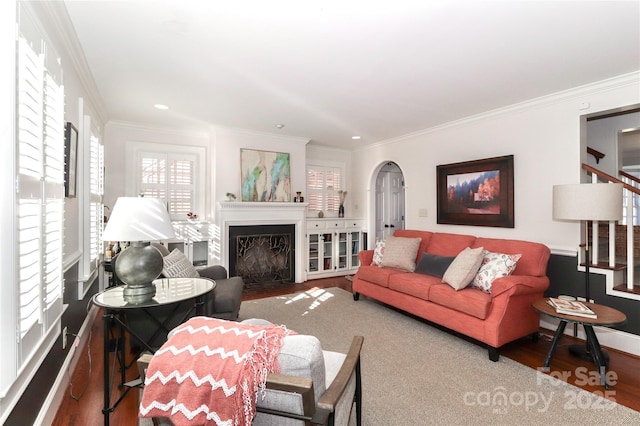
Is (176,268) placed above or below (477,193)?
below

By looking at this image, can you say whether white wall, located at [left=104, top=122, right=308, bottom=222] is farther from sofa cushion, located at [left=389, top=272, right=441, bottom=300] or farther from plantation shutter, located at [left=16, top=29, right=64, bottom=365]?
plantation shutter, located at [left=16, top=29, right=64, bottom=365]

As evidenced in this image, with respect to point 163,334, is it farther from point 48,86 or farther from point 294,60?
point 294,60

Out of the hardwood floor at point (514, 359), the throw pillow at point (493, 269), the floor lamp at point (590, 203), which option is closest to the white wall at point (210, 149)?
the hardwood floor at point (514, 359)

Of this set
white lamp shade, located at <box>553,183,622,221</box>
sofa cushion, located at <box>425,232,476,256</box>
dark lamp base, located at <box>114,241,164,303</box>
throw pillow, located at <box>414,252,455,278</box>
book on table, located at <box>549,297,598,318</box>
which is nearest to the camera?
dark lamp base, located at <box>114,241,164,303</box>

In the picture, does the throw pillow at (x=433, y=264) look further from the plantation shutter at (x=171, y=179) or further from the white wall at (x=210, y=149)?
the plantation shutter at (x=171, y=179)

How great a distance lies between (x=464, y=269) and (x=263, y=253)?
3.30 m

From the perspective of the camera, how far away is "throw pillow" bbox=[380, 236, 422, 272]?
13.4ft

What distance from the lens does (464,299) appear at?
2982 millimetres

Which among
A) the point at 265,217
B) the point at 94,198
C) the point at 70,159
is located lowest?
the point at 265,217

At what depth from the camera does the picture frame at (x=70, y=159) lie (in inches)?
89.4

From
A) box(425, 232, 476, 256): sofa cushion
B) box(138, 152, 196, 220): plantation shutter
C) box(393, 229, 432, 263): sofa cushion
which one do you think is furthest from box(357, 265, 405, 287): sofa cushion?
box(138, 152, 196, 220): plantation shutter

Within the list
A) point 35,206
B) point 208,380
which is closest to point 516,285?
point 208,380

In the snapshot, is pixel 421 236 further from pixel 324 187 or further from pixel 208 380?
pixel 208 380

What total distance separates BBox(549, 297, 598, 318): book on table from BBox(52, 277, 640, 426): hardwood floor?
1.65 ft
